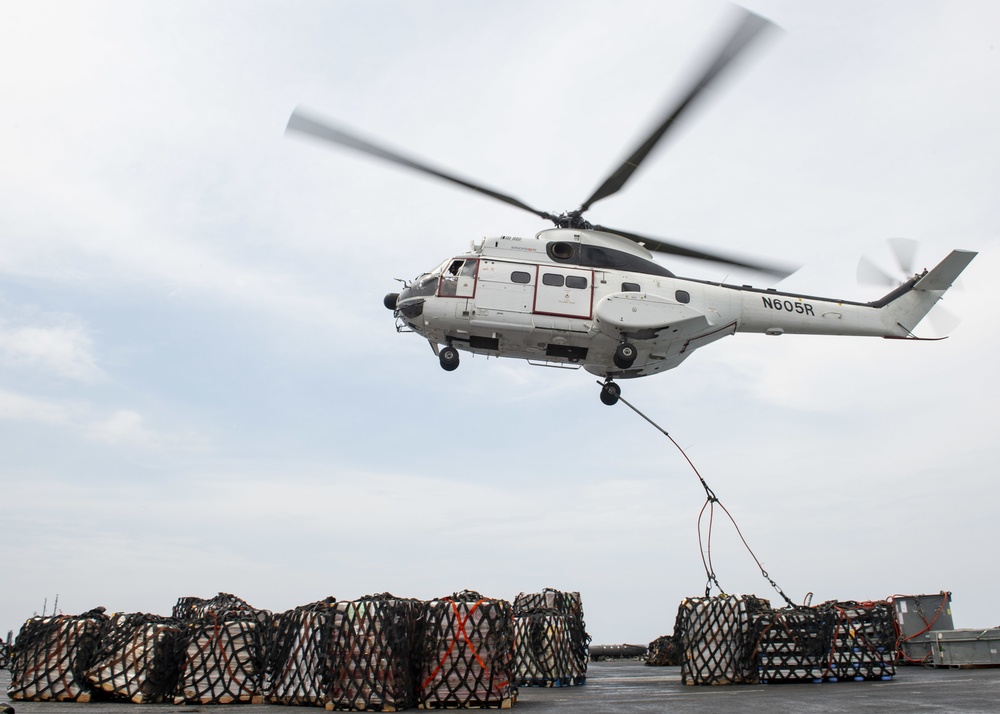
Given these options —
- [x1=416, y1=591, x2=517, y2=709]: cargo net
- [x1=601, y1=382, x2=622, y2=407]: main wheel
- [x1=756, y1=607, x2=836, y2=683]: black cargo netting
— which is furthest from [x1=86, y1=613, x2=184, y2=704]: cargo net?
[x1=601, y1=382, x2=622, y2=407]: main wheel

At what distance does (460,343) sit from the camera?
772 inches

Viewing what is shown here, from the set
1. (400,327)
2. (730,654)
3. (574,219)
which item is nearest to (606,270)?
(574,219)

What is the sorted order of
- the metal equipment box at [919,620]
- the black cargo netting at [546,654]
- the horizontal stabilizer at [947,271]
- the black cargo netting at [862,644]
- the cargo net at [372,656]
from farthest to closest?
the metal equipment box at [919,620]
the horizontal stabilizer at [947,271]
the black cargo netting at [546,654]
the black cargo netting at [862,644]
the cargo net at [372,656]

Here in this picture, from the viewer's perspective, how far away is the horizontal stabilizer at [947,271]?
69.3 feet

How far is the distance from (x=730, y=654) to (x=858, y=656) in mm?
2673

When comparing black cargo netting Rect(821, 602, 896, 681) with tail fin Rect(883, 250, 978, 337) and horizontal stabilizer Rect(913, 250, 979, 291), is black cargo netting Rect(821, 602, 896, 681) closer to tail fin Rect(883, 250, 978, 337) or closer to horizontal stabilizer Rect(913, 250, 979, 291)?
tail fin Rect(883, 250, 978, 337)

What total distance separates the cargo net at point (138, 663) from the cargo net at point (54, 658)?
0.27 metres

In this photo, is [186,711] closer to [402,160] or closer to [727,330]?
[402,160]

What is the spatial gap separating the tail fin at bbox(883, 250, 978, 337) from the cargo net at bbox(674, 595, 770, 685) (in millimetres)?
9266

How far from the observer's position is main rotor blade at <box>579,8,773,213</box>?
1409 centimetres

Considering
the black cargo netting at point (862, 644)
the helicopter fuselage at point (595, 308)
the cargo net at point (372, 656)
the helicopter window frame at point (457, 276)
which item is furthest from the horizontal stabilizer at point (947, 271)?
the cargo net at point (372, 656)

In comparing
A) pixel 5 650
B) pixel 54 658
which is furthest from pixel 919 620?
pixel 5 650

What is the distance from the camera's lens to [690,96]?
15367 mm

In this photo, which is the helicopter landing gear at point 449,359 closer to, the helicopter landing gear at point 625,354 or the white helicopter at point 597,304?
the white helicopter at point 597,304
